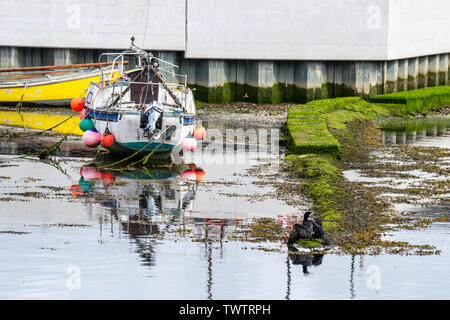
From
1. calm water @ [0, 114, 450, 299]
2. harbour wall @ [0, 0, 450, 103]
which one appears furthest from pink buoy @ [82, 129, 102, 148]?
harbour wall @ [0, 0, 450, 103]

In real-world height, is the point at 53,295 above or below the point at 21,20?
below

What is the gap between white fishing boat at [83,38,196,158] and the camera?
24.4m

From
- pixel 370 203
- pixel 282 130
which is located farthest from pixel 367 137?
pixel 370 203

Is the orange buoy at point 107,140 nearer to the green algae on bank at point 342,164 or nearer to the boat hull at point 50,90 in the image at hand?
the green algae on bank at point 342,164

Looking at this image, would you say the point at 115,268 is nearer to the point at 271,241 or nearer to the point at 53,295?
the point at 53,295

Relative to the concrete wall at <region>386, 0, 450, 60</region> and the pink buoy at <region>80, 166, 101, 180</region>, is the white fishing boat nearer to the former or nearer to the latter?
the pink buoy at <region>80, 166, 101, 180</region>

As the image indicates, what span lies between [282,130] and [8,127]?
9.06 meters

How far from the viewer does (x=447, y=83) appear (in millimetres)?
47094

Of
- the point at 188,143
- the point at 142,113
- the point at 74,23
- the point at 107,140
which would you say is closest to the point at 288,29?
the point at 74,23

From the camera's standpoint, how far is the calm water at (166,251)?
13086 mm

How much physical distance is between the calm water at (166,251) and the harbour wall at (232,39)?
55.7 feet

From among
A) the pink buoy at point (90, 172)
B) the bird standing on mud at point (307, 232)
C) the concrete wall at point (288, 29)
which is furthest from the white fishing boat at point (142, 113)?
the concrete wall at point (288, 29)

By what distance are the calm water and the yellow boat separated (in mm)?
16161

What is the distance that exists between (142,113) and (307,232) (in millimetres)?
10188
